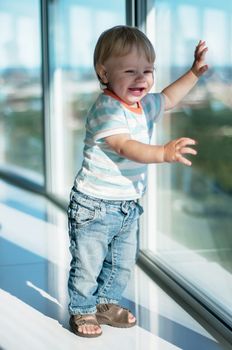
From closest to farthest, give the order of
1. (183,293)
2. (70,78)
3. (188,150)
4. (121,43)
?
(188,150) < (121,43) < (183,293) < (70,78)

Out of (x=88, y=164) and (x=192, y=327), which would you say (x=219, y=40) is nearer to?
(x=88, y=164)

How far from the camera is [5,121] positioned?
6242 millimetres

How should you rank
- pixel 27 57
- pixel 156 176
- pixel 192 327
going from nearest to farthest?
pixel 192 327
pixel 156 176
pixel 27 57

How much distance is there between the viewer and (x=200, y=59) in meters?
2.23

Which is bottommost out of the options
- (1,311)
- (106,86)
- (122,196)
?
(1,311)

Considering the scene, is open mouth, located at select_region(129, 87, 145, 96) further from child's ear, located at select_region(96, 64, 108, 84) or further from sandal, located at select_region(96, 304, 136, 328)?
sandal, located at select_region(96, 304, 136, 328)

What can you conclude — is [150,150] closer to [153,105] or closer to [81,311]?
[153,105]

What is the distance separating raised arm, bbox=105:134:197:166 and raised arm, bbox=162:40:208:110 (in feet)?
1.14

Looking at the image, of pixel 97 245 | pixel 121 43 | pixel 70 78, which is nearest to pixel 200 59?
pixel 121 43

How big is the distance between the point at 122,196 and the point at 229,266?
568 millimetres

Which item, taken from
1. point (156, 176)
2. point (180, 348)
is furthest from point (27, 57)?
point (180, 348)

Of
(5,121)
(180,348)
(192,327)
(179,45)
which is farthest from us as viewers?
(5,121)

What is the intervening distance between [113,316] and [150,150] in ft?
2.44

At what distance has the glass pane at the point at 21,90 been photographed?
18.2ft
